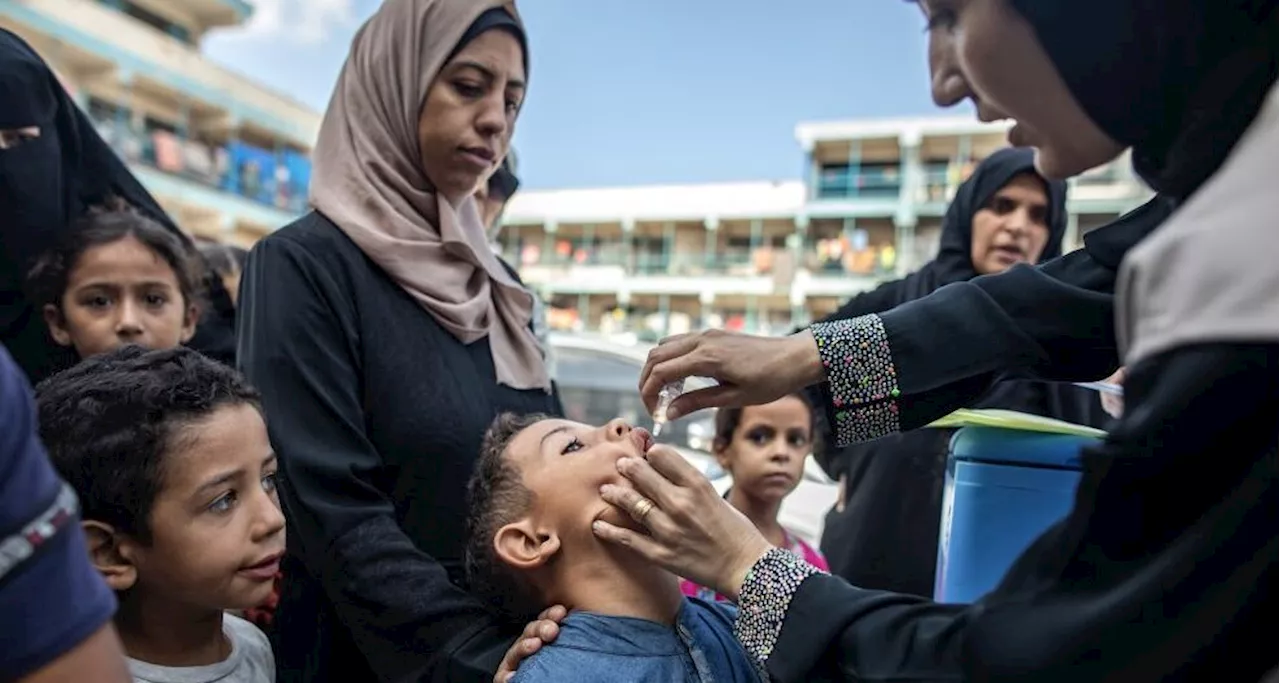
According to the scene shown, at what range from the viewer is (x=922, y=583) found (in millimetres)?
2721

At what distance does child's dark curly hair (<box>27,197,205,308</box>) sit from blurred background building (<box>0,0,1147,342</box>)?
1483cm

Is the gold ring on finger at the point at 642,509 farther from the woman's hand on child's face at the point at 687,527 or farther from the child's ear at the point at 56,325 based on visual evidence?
the child's ear at the point at 56,325

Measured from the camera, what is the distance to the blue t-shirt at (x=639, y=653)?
1.40 m

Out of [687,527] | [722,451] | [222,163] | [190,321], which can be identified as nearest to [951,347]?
[687,527]

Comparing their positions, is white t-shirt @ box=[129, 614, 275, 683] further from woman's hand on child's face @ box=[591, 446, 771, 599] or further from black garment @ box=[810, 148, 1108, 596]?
black garment @ box=[810, 148, 1108, 596]

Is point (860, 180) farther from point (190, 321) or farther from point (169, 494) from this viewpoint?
point (169, 494)

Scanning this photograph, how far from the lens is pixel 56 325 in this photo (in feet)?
7.58

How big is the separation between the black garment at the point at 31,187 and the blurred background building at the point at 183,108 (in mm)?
15683

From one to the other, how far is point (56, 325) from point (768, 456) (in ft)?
6.85

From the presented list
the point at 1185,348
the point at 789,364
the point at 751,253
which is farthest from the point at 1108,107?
the point at 751,253

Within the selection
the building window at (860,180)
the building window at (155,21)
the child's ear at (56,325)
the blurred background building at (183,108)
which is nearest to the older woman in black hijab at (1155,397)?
the child's ear at (56,325)

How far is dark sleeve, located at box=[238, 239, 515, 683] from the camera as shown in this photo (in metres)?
1.44

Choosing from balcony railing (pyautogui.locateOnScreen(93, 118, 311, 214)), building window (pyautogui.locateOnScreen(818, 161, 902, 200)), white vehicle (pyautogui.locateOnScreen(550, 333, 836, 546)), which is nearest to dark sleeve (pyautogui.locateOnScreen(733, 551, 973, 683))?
white vehicle (pyautogui.locateOnScreen(550, 333, 836, 546))

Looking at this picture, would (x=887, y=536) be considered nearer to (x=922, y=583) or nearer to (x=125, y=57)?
(x=922, y=583)
